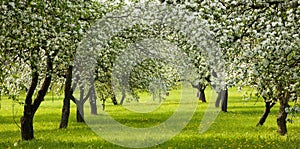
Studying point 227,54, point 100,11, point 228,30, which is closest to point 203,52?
point 227,54

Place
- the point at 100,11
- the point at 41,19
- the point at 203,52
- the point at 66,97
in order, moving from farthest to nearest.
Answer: the point at 66,97, the point at 100,11, the point at 203,52, the point at 41,19

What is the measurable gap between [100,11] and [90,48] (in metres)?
1.65

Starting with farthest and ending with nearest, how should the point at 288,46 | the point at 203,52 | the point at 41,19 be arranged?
1. the point at 203,52
2. the point at 41,19
3. the point at 288,46

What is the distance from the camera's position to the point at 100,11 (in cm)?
1584

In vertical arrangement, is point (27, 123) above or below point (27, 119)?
below

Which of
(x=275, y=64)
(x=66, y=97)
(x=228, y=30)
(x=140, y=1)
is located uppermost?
(x=140, y=1)

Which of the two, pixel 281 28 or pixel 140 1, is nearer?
pixel 281 28

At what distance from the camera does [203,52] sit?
13422mm

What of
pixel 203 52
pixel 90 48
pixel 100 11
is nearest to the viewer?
pixel 203 52

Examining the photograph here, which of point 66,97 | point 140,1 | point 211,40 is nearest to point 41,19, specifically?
point 211,40

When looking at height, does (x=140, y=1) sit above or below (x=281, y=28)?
above

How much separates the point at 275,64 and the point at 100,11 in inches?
271

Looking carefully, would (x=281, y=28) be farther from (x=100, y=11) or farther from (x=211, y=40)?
(x=100, y=11)

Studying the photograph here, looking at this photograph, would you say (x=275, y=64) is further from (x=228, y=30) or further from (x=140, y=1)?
(x=140, y=1)
